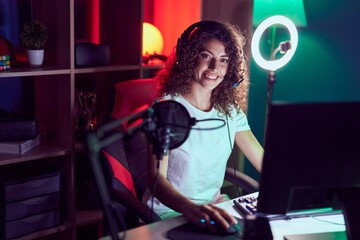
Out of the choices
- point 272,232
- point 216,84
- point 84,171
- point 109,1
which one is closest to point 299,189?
point 272,232

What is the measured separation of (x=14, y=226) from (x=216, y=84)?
1168 millimetres

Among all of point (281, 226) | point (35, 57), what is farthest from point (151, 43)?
point (281, 226)

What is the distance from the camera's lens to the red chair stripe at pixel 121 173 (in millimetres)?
1903

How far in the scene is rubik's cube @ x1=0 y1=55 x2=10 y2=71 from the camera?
83.9 inches

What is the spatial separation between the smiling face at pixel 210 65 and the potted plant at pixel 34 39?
2.53ft

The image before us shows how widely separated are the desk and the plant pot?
117 centimetres

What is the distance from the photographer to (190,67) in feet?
6.45

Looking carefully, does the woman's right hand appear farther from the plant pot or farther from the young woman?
the plant pot

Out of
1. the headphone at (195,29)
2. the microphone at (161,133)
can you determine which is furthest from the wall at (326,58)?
the microphone at (161,133)

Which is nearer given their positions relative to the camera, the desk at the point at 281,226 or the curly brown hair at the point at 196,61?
the desk at the point at 281,226

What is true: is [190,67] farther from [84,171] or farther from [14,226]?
[14,226]

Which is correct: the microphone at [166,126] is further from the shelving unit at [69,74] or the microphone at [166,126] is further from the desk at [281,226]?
the shelving unit at [69,74]

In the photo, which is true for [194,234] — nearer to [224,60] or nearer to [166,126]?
[166,126]

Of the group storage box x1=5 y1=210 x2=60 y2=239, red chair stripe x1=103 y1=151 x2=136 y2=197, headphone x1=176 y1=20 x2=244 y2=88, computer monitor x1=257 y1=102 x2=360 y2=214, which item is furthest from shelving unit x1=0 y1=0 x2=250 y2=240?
computer monitor x1=257 y1=102 x2=360 y2=214
